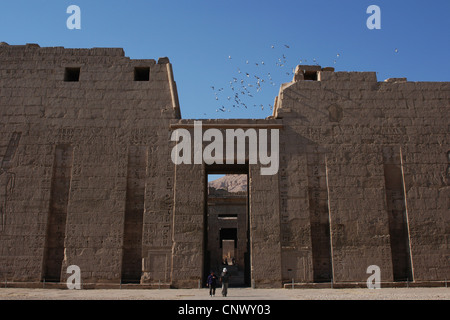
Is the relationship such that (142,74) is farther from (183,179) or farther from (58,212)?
(58,212)

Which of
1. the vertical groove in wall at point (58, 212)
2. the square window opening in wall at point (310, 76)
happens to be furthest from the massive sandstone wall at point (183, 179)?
the square window opening in wall at point (310, 76)

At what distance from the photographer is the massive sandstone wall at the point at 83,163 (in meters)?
11.4

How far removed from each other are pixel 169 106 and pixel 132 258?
4.69 metres

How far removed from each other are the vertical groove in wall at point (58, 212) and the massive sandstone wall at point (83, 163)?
29 mm

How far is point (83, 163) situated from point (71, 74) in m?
3.26

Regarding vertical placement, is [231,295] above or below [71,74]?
below

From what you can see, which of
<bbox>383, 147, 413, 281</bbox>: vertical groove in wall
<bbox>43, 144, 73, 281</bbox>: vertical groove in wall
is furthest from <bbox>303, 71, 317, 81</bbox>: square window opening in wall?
<bbox>43, 144, 73, 281</bbox>: vertical groove in wall

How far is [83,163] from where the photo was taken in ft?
39.7

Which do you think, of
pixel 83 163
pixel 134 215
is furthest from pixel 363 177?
pixel 83 163

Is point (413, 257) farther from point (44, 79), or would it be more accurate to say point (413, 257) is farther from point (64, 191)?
point (44, 79)

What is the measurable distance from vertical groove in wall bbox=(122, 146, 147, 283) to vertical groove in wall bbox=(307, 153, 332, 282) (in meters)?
5.01

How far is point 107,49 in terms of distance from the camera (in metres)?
13.1

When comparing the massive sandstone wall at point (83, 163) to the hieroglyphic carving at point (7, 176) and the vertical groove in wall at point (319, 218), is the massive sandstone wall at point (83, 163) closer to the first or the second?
the hieroglyphic carving at point (7, 176)

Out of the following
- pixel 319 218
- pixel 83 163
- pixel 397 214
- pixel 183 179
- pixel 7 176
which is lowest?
pixel 319 218
